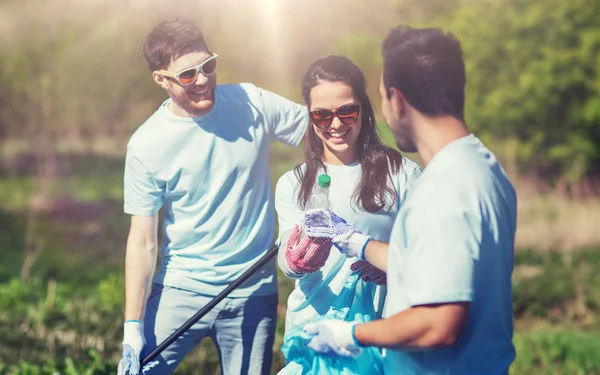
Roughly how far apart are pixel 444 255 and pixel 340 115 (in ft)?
3.60

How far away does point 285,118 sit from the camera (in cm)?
396

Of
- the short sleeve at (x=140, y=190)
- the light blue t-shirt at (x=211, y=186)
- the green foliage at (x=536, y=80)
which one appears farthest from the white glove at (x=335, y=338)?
the green foliage at (x=536, y=80)

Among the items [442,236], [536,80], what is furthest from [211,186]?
[536,80]

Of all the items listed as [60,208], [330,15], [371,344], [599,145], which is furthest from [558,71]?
[371,344]

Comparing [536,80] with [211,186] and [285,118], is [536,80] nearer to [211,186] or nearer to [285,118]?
[285,118]

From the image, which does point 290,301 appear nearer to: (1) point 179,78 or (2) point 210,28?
(1) point 179,78

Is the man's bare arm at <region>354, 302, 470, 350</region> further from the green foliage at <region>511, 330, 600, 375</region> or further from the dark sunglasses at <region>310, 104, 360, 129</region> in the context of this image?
the green foliage at <region>511, 330, 600, 375</region>

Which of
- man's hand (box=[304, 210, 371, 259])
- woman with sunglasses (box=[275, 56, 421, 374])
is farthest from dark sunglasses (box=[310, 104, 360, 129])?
man's hand (box=[304, 210, 371, 259])

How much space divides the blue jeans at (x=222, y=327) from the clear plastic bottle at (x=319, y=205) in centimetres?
80

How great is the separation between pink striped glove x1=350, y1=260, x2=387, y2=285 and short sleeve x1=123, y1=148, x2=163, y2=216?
1.03 metres

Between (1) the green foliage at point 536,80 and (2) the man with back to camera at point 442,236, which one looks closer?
(2) the man with back to camera at point 442,236

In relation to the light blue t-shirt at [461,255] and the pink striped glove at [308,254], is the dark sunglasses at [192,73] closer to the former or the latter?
the pink striped glove at [308,254]

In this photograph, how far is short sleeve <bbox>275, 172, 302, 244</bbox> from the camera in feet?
10.9

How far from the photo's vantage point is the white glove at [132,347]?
375 centimetres
